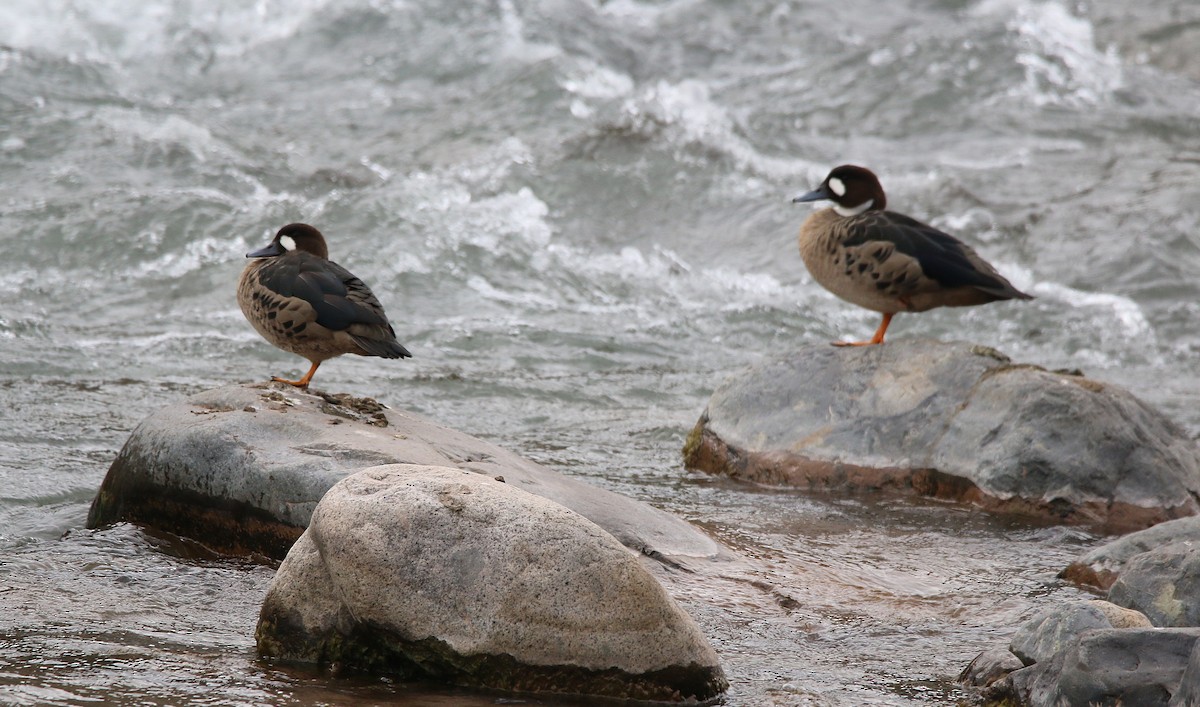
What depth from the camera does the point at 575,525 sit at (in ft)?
12.9

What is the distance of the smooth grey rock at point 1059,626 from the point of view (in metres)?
3.69

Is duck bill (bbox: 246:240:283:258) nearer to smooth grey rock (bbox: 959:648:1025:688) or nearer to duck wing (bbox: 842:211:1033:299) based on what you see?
duck wing (bbox: 842:211:1033:299)

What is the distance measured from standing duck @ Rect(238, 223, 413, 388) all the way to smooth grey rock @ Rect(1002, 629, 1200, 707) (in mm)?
3026

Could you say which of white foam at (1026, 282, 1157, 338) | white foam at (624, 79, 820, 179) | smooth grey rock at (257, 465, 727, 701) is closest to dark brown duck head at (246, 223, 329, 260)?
smooth grey rock at (257, 465, 727, 701)

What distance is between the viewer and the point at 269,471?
4945 millimetres

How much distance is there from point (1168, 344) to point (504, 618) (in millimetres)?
8216

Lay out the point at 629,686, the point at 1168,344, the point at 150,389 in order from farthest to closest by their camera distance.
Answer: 1. the point at 1168,344
2. the point at 150,389
3. the point at 629,686

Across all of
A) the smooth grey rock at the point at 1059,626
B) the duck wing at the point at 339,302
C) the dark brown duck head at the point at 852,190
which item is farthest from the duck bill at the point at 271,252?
the smooth grey rock at the point at 1059,626

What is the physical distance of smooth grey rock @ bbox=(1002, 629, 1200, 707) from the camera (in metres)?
3.38

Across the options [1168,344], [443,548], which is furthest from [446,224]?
[443,548]

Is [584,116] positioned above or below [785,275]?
above

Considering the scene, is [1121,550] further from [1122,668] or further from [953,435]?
[1122,668]

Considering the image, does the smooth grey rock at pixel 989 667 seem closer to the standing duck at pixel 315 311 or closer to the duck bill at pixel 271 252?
the standing duck at pixel 315 311

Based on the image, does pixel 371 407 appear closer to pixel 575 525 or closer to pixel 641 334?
pixel 575 525
